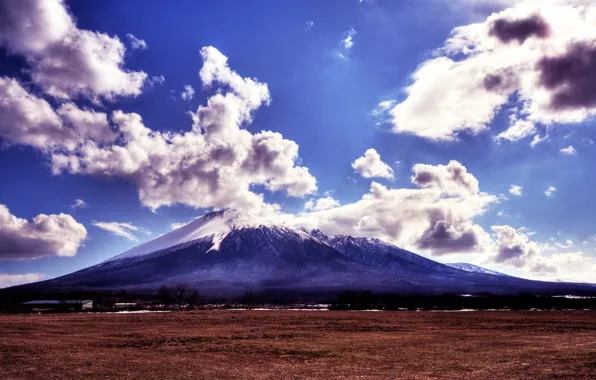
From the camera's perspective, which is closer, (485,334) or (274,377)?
(274,377)

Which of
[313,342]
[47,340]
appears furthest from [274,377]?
[47,340]

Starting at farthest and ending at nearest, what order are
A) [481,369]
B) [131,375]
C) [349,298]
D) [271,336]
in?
[349,298], [271,336], [481,369], [131,375]

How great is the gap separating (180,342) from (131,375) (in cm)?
1643

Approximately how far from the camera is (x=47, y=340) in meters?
42.6

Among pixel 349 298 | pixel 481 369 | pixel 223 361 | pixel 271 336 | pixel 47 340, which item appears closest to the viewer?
pixel 481 369

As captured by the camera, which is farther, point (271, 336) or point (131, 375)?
point (271, 336)

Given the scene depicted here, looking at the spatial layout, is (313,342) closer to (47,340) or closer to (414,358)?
(414,358)

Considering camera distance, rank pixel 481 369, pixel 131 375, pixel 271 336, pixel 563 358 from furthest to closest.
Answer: pixel 271 336 < pixel 563 358 < pixel 481 369 < pixel 131 375

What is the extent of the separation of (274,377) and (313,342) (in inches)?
681

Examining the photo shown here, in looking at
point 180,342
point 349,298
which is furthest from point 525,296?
point 180,342

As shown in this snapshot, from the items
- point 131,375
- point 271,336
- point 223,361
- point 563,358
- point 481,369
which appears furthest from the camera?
point 271,336

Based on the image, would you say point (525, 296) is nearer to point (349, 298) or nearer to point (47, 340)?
point (349, 298)

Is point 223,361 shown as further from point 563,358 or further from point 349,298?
point 349,298

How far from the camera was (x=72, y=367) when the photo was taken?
28.4 metres
